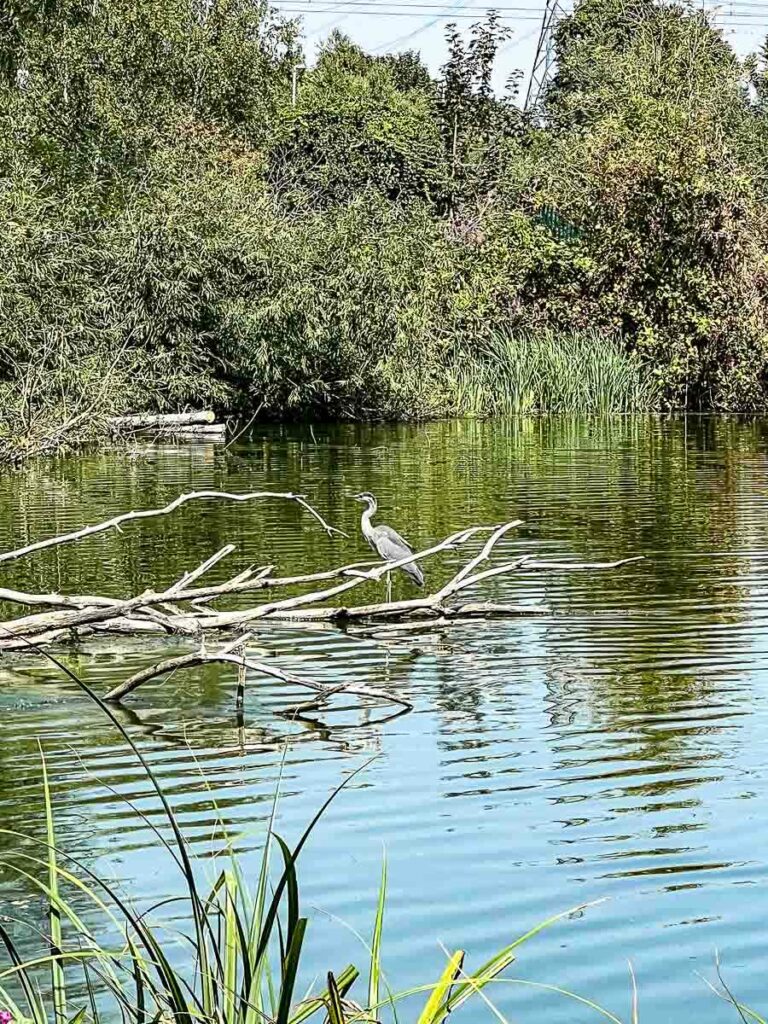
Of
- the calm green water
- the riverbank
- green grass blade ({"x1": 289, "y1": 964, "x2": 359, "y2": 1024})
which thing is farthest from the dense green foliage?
green grass blade ({"x1": 289, "y1": 964, "x2": 359, "y2": 1024})

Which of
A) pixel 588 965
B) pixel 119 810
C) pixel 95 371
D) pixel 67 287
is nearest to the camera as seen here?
pixel 588 965

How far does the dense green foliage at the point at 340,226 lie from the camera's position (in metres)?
26.0

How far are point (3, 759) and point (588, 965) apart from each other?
3.15m

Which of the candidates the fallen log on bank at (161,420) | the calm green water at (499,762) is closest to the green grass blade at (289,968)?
the calm green water at (499,762)

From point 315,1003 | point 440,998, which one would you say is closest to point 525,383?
point 315,1003

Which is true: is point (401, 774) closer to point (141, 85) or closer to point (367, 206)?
point (367, 206)

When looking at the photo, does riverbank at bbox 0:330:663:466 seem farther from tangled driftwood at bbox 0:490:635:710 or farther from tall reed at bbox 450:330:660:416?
tangled driftwood at bbox 0:490:635:710

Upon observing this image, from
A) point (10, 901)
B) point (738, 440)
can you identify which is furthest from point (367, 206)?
point (10, 901)

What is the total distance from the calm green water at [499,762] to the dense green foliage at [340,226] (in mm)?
7950

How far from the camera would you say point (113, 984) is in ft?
9.00

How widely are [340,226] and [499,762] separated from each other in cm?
2206

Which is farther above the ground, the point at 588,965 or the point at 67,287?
the point at 67,287

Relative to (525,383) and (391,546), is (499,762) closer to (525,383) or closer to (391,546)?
(391,546)

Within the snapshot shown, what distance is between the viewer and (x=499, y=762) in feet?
22.8
